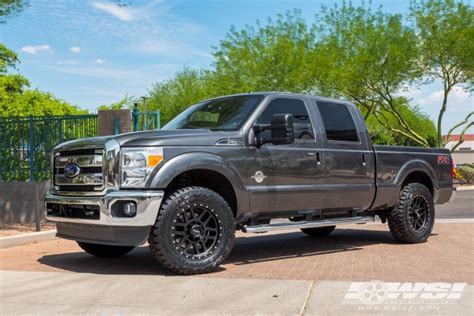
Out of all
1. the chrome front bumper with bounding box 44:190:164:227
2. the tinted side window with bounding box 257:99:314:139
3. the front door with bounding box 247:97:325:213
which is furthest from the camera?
the tinted side window with bounding box 257:99:314:139

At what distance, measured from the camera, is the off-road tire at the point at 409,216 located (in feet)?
29.0

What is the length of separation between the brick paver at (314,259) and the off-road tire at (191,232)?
25 centimetres

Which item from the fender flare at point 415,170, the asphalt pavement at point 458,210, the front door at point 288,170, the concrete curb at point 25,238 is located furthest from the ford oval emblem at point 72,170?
the asphalt pavement at point 458,210

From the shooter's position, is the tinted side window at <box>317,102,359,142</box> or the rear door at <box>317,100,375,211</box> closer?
the rear door at <box>317,100,375,211</box>

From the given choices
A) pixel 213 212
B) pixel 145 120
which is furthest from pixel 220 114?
pixel 145 120

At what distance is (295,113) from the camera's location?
7809 mm

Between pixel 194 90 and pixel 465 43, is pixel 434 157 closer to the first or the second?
pixel 465 43

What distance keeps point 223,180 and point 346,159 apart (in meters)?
2.04

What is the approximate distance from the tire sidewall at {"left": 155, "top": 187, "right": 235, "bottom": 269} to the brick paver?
0.21m

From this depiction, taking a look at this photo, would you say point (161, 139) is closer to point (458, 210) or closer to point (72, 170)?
point (72, 170)

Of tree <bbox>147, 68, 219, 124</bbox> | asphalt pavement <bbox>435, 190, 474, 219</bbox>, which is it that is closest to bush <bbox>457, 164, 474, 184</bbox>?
asphalt pavement <bbox>435, 190, 474, 219</bbox>

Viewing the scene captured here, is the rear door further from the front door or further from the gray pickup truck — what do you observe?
the front door

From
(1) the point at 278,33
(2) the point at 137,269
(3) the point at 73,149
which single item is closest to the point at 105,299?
(2) the point at 137,269

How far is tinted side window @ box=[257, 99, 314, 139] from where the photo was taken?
744cm
